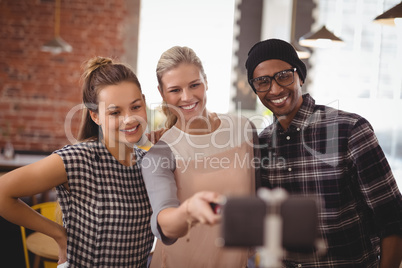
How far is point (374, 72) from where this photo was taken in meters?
4.38

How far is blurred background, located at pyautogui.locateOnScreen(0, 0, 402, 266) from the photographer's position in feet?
16.1

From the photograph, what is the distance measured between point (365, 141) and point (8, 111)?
5184 mm

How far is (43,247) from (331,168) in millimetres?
1685

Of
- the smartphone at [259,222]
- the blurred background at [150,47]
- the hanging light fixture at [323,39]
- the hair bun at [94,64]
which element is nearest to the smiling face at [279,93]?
the hair bun at [94,64]

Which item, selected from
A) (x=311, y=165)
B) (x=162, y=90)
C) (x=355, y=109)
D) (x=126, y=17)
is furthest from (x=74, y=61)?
(x=311, y=165)

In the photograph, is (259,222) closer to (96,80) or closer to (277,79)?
(277,79)

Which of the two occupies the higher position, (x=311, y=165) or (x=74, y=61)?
(x=74, y=61)

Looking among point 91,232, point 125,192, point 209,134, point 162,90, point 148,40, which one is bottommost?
point 91,232

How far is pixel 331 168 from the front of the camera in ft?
4.36

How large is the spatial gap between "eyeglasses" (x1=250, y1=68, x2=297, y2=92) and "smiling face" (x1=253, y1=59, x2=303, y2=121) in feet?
0.04

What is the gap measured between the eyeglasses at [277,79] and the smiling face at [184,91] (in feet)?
0.72

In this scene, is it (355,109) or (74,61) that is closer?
(355,109)

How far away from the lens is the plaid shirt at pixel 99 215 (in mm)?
1293

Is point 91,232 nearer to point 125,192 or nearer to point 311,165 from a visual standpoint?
point 125,192
